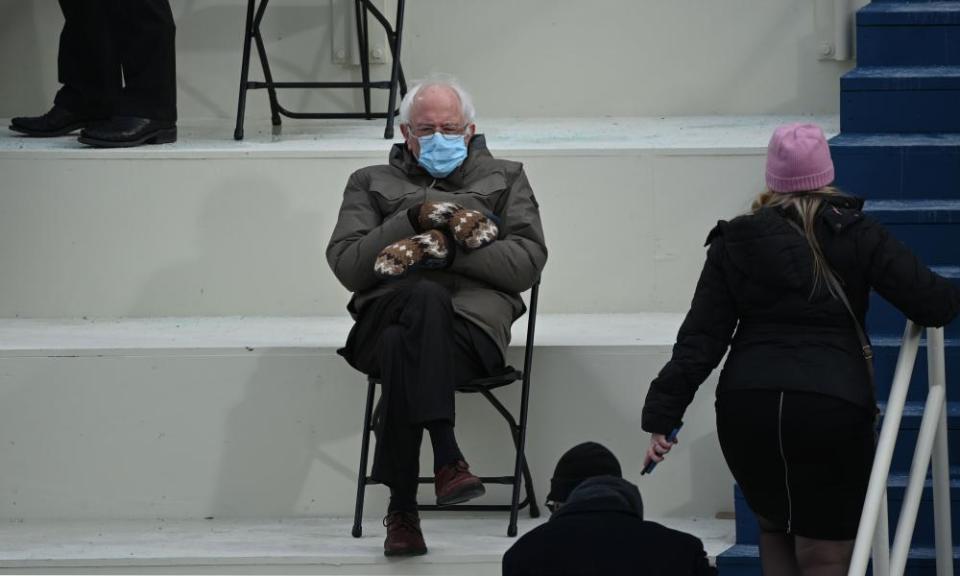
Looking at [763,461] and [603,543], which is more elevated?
[603,543]

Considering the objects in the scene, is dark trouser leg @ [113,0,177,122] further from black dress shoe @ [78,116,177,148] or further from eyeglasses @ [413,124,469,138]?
eyeglasses @ [413,124,469,138]

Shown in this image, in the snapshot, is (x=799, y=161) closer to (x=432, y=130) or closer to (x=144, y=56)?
(x=432, y=130)

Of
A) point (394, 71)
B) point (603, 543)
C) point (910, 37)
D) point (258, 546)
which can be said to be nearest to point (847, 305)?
point (603, 543)

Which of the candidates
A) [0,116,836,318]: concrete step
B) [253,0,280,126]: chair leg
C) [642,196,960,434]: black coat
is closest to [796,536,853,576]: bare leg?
[642,196,960,434]: black coat

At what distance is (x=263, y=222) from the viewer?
17.7 ft

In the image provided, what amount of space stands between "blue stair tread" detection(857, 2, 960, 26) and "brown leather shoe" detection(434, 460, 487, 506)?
2.08 meters

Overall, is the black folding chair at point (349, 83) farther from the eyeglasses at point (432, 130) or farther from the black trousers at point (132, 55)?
the eyeglasses at point (432, 130)

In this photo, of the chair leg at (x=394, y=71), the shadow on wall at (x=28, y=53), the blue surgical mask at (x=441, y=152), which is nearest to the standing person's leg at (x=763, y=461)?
the blue surgical mask at (x=441, y=152)

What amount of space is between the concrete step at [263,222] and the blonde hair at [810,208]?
1616 millimetres

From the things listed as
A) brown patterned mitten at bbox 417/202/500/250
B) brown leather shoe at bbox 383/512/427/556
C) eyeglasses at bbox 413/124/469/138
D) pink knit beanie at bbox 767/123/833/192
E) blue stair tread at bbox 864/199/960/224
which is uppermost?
pink knit beanie at bbox 767/123/833/192

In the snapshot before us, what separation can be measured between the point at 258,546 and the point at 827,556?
1.54 metres

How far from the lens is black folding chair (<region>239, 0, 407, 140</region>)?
5.84 m

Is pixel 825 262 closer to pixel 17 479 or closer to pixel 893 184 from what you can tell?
pixel 893 184

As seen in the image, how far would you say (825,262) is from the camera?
3578mm
